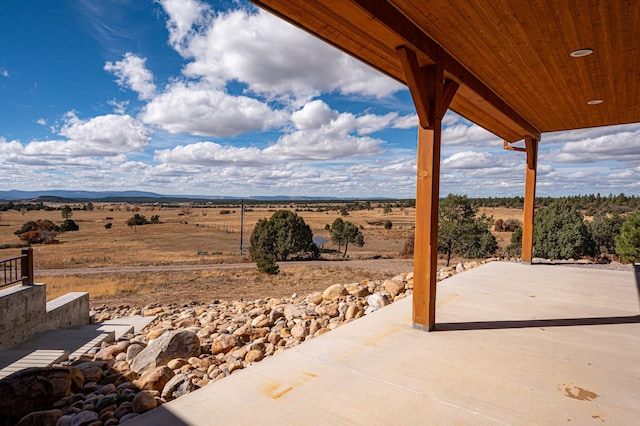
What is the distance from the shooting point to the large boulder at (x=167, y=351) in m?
4.17

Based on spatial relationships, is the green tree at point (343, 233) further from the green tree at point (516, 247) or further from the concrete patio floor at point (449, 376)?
the concrete patio floor at point (449, 376)

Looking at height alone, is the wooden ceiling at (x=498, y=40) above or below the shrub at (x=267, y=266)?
above

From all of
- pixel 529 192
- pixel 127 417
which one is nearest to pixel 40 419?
pixel 127 417

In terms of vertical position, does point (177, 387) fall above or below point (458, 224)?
below

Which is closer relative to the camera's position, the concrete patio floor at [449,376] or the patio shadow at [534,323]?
the concrete patio floor at [449,376]

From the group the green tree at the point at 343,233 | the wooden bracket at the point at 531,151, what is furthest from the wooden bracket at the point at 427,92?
the green tree at the point at 343,233

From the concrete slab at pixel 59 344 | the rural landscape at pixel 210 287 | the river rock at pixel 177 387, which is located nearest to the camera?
the river rock at pixel 177 387

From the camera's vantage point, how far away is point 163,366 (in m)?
3.70

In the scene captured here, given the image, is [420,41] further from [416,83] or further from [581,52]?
[581,52]

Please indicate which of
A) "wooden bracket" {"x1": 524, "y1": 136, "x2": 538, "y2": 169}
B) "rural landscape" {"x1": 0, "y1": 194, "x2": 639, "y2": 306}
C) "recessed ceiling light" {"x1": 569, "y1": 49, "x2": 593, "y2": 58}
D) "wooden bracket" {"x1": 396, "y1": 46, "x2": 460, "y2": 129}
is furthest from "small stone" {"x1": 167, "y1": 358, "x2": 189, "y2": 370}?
"wooden bracket" {"x1": 524, "y1": 136, "x2": 538, "y2": 169}

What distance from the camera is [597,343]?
12.9 feet

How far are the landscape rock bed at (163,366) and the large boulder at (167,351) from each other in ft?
0.04

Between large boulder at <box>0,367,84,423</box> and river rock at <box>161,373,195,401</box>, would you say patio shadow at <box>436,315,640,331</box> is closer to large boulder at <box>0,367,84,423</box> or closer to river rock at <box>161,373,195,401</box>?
river rock at <box>161,373,195,401</box>

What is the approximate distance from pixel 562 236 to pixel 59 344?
2540 centimetres
